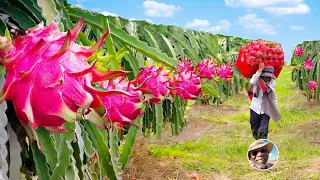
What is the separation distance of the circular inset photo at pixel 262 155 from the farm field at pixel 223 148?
11 cm

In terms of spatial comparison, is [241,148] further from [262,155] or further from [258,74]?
[262,155]

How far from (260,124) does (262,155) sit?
1.30 meters

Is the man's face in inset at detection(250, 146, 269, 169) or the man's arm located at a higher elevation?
the man's arm

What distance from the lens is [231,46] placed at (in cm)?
1099

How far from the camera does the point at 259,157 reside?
164 inches

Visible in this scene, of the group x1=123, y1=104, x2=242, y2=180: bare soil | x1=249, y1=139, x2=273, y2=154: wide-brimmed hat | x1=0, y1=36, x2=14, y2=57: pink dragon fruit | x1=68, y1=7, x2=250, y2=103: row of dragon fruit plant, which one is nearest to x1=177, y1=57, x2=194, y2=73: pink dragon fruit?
x1=68, y1=7, x2=250, y2=103: row of dragon fruit plant

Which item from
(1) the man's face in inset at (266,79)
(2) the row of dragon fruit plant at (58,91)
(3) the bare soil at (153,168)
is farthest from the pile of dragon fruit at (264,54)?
(2) the row of dragon fruit plant at (58,91)

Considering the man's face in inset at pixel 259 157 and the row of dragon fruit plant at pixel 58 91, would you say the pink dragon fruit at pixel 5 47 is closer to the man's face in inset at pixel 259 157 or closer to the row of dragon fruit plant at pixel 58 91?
the row of dragon fruit plant at pixel 58 91

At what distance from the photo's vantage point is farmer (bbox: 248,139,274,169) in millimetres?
3993

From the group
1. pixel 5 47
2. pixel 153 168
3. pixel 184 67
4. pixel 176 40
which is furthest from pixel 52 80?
pixel 176 40

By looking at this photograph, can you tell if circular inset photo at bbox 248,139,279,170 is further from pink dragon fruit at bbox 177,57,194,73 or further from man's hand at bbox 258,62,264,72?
pink dragon fruit at bbox 177,57,194,73

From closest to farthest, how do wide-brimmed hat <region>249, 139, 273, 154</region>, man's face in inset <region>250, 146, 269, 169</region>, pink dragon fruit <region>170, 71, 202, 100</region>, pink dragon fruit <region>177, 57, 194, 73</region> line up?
1. pink dragon fruit <region>170, 71, 202, 100</region>
2. pink dragon fruit <region>177, 57, 194, 73</region>
3. wide-brimmed hat <region>249, 139, 273, 154</region>
4. man's face in inset <region>250, 146, 269, 169</region>

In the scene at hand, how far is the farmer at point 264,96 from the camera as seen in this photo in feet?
16.9

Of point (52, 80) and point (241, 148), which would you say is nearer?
point (52, 80)
